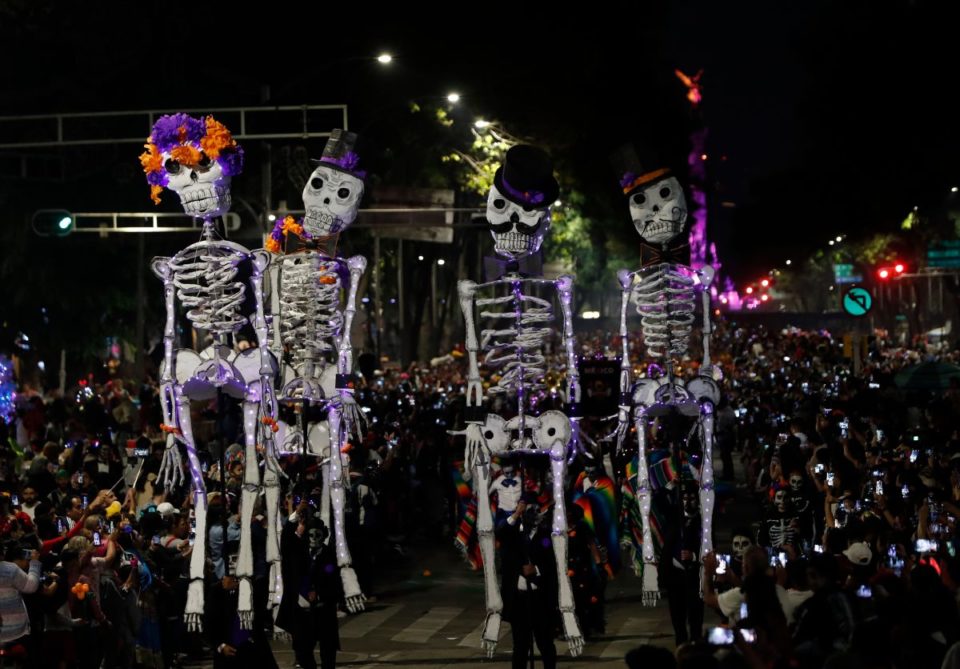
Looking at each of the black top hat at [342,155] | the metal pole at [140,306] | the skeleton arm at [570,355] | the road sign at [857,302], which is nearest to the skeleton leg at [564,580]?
the skeleton arm at [570,355]

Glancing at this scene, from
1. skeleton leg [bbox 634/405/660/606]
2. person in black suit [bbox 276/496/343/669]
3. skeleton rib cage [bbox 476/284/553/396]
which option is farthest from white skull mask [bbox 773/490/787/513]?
person in black suit [bbox 276/496/343/669]

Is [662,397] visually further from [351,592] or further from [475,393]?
[351,592]

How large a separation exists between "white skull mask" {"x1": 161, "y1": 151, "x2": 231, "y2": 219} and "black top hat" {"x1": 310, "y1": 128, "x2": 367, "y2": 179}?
1688 millimetres

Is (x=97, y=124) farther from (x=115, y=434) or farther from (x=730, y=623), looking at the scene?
(x=730, y=623)

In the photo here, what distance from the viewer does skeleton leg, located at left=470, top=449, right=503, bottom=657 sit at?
16.6 meters

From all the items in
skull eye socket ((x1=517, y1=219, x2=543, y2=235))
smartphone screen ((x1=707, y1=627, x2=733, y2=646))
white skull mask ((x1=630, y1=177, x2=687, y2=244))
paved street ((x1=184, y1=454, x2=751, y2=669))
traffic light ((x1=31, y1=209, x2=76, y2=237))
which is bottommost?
paved street ((x1=184, y1=454, x2=751, y2=669))

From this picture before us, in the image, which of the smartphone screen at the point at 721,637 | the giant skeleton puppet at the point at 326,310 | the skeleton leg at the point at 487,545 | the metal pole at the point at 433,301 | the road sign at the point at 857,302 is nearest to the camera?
the smartphone screen at the point at 721,637

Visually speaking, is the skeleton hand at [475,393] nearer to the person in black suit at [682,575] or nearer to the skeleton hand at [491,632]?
the skeleton hand at [491,632]

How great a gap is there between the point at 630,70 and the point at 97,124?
17.3 m

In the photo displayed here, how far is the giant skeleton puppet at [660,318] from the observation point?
18.1 m

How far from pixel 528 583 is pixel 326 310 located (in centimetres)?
459

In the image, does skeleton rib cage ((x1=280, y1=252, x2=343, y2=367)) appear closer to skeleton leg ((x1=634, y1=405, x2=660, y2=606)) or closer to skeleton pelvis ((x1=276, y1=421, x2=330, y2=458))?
skeleton pelvis ((x1=276, y1=421, x2=330, y2=458))

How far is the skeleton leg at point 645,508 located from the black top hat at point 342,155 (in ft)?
13.2

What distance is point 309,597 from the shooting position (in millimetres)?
15516
